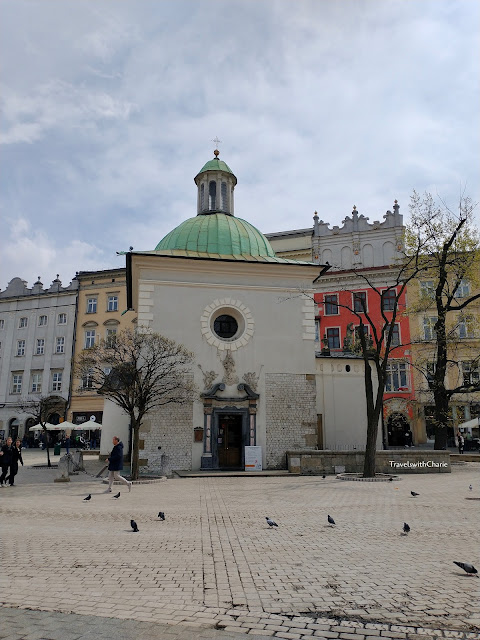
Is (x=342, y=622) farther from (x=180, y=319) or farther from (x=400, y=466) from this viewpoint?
(x=180, y=319)

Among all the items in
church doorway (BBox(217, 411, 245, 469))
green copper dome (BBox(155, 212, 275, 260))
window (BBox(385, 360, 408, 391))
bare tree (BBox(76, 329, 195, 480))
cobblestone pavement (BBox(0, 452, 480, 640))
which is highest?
green copper dome (BBox(155, 212, 275, 260))

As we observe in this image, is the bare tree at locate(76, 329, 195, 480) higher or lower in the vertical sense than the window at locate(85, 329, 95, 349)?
lower

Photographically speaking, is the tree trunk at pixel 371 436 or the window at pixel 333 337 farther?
the window at pixel 333 337

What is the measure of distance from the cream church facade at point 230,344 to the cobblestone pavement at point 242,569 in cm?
861

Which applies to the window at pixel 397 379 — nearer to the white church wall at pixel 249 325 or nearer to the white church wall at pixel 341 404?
the white church wall at pixel 341 404

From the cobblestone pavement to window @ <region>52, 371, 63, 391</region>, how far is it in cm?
3789

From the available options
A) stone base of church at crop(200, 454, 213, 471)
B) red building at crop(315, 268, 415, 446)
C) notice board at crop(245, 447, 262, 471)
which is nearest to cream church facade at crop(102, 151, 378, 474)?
stone base of church at crop(200, 454, 213, 471)

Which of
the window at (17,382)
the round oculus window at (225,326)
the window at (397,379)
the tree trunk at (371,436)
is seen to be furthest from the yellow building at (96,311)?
the tree trunk at (371,436)

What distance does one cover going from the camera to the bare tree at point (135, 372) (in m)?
17.9

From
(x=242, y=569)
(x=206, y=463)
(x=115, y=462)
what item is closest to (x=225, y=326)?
(x=206, y=463)

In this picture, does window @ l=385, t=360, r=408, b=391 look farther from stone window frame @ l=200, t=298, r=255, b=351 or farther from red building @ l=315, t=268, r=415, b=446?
stone window frame @ l=200, t=298, r=255, b=351

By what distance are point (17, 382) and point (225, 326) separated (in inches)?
1340

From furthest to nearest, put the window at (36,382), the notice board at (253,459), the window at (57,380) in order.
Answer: the window at (36,382) < the window at (57,380) < the notice board at (253,459)

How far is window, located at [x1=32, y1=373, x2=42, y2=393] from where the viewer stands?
159 feet
